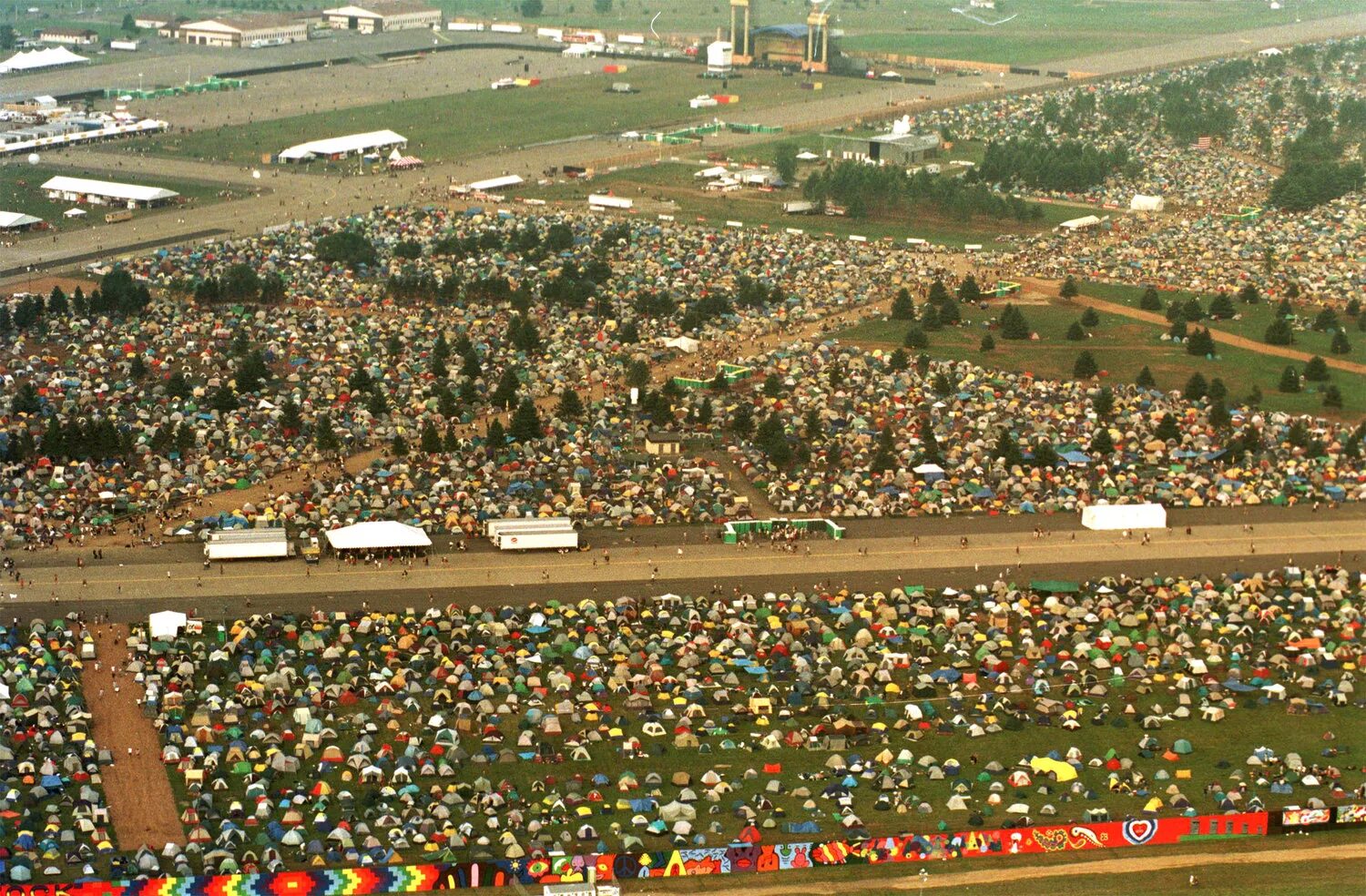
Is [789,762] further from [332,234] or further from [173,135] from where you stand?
[173,135]

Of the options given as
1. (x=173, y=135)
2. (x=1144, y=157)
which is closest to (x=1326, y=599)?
(x=1144, y=157)

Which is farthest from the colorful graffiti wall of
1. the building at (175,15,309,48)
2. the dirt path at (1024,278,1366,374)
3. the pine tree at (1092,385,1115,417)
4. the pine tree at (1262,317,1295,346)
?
the building at (175,15,309,48)

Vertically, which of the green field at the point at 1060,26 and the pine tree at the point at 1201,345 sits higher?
the green field at the point at 1060,26

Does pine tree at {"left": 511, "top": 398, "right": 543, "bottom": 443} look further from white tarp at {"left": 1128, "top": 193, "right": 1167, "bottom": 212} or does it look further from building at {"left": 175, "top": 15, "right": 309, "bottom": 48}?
building at {"left": 175, "top": 15, "right": 309, "bottom": 48}

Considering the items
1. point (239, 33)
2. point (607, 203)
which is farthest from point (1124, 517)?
point (239, 33)

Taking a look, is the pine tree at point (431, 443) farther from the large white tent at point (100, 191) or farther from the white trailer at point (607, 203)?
the large white tent at point (100, 191)

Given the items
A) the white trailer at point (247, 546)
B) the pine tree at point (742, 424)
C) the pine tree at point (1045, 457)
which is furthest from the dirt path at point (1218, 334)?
the white trailer at point (247, 546)

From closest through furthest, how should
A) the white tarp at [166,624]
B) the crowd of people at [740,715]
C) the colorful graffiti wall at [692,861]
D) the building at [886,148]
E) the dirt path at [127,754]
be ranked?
the colorful graffiti wall at [692,861], the dirt path at [127,754], the crowd of people at [740,715], the white tarp at [166,624], the building at [886,148]
